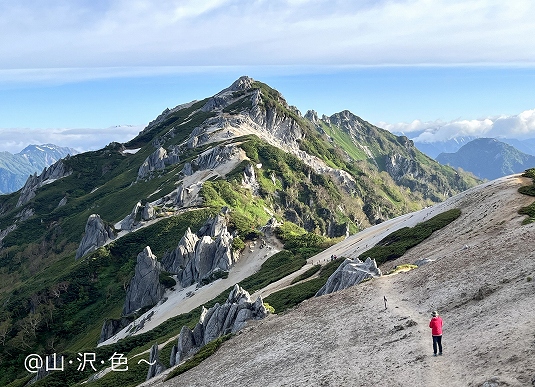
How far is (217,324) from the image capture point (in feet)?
152

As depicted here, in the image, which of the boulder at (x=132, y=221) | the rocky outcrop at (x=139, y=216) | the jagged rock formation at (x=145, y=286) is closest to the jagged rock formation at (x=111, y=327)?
the jagged rock formation at (x=145, y=286)

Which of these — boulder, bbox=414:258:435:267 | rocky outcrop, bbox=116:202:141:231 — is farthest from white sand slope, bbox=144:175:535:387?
rocky outcrop, bbox=116:202:141:231

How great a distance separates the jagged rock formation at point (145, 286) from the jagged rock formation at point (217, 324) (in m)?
46.2

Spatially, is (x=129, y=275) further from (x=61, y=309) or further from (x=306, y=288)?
(x=306, y=288)

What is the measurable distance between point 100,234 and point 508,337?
12094 cm

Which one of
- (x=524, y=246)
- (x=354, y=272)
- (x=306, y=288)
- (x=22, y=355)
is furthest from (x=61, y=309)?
(x=524, y=246)

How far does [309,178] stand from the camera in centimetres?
19262

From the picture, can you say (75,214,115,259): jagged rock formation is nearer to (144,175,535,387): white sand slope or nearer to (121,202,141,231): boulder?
(121,202,141,231): boulder

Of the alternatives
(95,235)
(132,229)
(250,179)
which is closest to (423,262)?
(132,229)

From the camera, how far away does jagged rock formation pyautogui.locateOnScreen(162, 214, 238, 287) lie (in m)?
92.4

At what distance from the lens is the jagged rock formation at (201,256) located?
92.4 metres

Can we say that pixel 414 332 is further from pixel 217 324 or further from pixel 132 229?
pixel 132 229

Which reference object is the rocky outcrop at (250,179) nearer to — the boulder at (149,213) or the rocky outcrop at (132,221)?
the boulder at (149,213)

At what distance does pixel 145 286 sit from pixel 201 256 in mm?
12630
